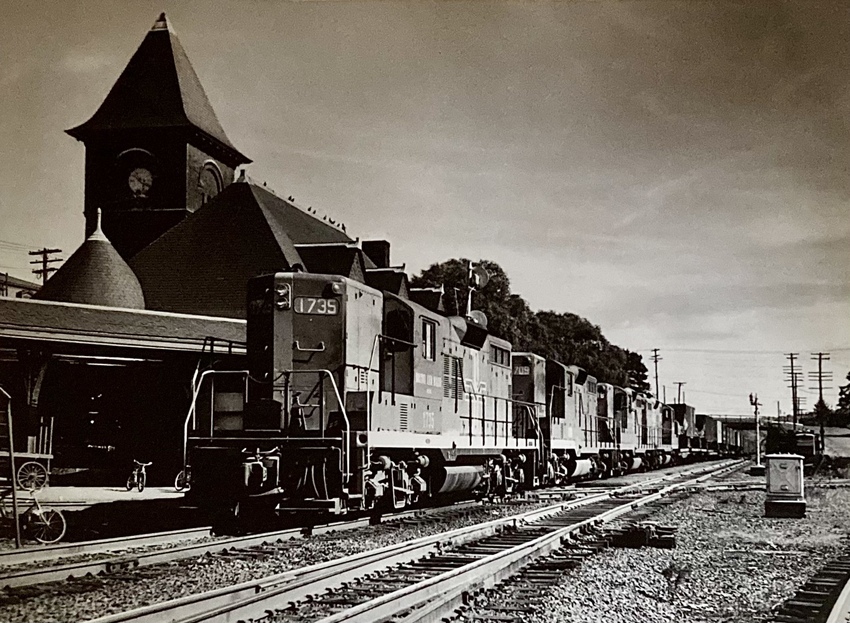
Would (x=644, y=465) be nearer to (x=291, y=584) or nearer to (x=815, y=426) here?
(x=815, y=426)

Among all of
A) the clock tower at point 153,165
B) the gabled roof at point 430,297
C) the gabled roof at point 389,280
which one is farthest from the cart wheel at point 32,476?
the gabled roof at point 389,280

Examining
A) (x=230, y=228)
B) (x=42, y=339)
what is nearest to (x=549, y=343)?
(x=230, y=228)

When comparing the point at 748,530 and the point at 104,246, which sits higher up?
the point at 104,246

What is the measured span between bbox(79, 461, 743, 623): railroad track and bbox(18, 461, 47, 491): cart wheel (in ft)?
16.9

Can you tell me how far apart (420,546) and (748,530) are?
4.51 m

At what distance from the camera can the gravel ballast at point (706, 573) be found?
5.36 m

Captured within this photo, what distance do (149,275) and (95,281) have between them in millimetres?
3392

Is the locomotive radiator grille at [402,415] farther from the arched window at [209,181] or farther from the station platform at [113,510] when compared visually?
the arched window at [209,181]

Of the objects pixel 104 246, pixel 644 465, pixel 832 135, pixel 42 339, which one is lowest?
pixel 644 465

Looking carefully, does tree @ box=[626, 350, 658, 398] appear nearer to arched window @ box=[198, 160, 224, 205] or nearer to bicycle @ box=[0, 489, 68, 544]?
arched window @ box=[198, 160, 224, 205]

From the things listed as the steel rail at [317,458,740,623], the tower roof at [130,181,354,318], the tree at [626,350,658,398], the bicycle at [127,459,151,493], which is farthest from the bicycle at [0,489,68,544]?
the tree at [626,350,658,398]

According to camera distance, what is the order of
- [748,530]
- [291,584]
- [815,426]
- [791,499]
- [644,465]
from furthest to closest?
[815,426]
[644,465]
[791,499]
[748,530]
[291,584]

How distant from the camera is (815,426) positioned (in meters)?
33.2

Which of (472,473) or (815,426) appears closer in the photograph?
(472,473)
